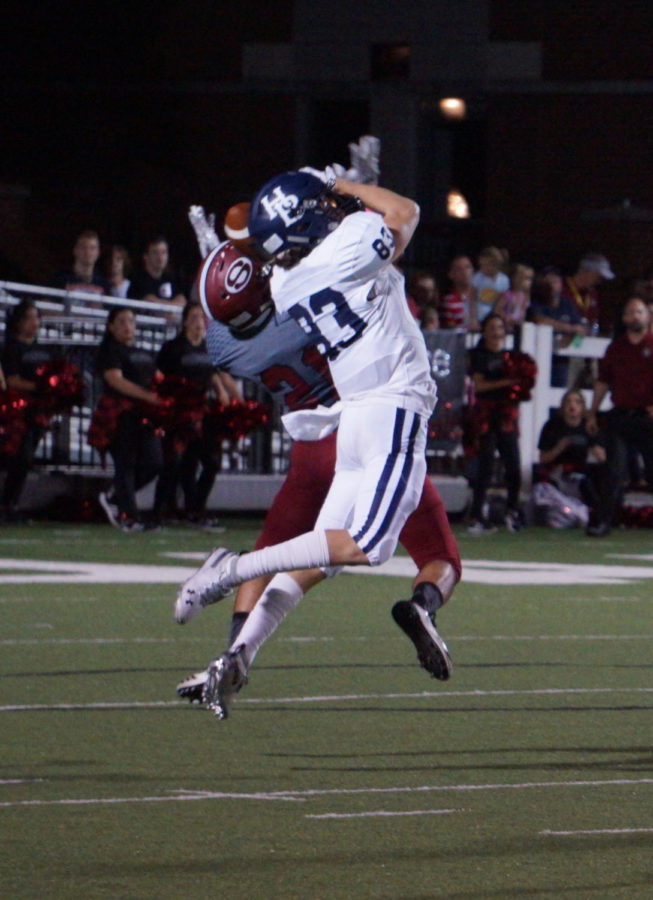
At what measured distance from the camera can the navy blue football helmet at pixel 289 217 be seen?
6652 millimetres

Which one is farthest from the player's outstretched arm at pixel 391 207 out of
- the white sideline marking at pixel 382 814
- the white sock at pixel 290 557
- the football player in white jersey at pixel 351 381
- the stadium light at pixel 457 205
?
the stadium light at pixel 457 205

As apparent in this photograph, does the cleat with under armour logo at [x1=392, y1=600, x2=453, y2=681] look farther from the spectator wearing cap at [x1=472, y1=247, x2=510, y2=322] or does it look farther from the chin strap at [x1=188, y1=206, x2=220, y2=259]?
the spectator wearing cap at [x1=472, y1=247, x2=510, y2=322]

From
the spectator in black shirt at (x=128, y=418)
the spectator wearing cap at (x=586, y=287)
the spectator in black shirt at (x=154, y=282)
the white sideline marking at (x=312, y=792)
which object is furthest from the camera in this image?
the spectator wearing cap at (x=586, y=287)

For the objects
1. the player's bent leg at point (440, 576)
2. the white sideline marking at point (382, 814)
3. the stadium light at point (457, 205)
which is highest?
the stadium light at point (457, 205)

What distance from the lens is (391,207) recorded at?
6773 mm

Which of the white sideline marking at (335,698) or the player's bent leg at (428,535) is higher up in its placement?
Result: the player's bent leg at (428,535)

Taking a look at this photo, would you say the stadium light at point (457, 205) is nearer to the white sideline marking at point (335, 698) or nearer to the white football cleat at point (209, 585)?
the white sideline marking at point (335, 698)

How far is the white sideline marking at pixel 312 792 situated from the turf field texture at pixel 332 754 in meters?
0.01

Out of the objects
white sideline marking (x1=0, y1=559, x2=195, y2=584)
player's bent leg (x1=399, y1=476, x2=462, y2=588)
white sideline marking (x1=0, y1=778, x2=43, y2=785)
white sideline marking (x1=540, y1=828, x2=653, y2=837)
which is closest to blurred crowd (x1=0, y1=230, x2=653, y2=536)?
white sideline marking (x1=0, y1=559, x2=195, y2=584)

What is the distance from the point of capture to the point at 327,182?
22.2 feet

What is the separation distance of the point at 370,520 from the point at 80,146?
24.8 meters

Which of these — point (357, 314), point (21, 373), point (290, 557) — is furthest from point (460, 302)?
point (290, 557)

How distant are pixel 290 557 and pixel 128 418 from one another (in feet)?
31.2

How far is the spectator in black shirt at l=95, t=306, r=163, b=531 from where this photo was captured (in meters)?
15.8
